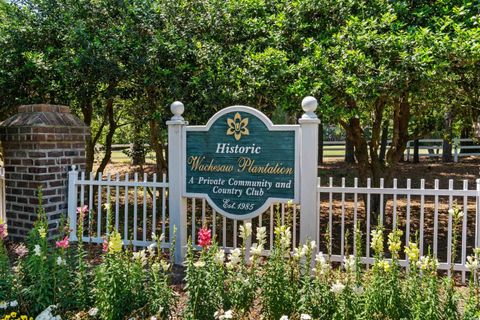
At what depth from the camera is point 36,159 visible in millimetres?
5141

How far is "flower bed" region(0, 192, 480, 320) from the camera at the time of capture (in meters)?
2.94

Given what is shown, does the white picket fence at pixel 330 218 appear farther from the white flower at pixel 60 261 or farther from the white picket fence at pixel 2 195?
the white picket fence at pixel 2 195

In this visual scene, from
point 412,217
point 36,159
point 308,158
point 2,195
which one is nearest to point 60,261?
point 36,159

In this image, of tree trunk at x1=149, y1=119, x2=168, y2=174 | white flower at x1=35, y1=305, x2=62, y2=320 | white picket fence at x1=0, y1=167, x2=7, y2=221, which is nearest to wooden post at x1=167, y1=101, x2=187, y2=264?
white flower at x1=35, y1=305, x2=62, y2=320

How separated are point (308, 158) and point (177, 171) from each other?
1.53 metres

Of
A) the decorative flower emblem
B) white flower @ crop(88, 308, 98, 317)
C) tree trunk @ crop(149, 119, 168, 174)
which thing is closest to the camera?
white flower @ crop(88, 308, 98, 317)

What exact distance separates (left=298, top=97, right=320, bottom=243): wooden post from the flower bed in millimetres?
913

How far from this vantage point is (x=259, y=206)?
4.56m

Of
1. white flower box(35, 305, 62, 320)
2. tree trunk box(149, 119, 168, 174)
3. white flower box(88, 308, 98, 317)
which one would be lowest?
white flower box(35, 305, 62, 320)

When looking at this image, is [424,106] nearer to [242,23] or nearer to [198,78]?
[242,23]

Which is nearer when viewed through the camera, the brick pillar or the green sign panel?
the green sign panel

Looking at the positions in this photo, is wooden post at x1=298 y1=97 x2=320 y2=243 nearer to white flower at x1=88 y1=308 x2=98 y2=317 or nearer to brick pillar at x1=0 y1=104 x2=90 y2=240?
white flower at x1=88 y1=308 x2=98 y2=317

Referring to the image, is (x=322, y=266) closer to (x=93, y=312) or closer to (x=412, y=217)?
(x=93, y=312)

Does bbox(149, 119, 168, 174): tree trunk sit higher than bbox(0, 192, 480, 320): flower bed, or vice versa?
bbox(149, 119, 168, 174): tree trunk
